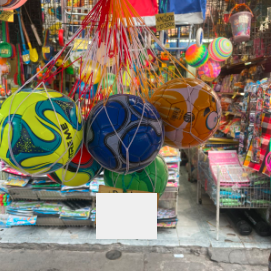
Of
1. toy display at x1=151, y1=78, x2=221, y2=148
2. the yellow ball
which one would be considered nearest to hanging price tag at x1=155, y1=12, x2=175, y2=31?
the yellow ball

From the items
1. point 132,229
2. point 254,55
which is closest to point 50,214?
point 132,229

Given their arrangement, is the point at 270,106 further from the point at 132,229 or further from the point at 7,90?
the point at 7,90

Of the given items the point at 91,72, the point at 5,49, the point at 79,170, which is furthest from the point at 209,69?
the point at 79,170

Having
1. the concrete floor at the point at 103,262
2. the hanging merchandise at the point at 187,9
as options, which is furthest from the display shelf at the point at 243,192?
the hanging merchandise at the point at 187,9

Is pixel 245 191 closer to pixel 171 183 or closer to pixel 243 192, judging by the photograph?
pixel 243 192

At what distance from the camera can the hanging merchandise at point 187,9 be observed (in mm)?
1780

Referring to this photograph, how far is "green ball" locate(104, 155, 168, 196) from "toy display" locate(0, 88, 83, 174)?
27 centimetres

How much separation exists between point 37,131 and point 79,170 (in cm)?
28

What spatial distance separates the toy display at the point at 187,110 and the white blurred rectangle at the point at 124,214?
0.26 metres

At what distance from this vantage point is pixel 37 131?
68 centimetres

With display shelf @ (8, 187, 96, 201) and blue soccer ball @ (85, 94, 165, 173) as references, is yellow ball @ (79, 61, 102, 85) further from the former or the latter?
display shelf @ (8, 187, 96, 201)

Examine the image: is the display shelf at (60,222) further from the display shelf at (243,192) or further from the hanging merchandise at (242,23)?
the hanging merchandise at (242,23)

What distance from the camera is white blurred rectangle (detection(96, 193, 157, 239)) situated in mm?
857

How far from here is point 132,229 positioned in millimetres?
869
